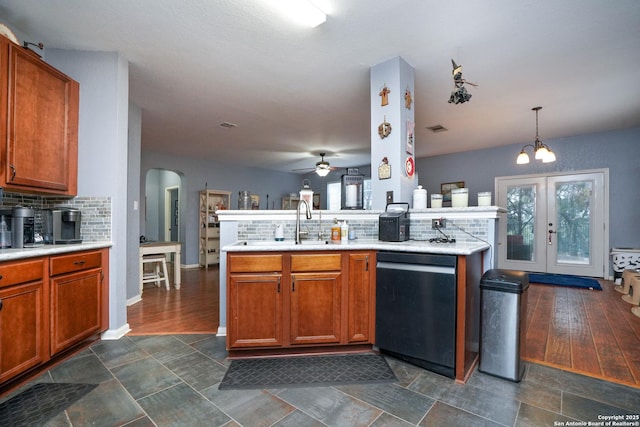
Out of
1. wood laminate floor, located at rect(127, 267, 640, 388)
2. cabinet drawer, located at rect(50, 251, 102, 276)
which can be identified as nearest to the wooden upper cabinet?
cabinet drawer, located at rect(50, 251, 102, 276)

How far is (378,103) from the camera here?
301 centimetres

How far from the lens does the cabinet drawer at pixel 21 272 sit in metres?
1.79

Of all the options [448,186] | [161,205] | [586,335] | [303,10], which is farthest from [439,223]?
[161,205]

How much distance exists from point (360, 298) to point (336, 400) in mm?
746

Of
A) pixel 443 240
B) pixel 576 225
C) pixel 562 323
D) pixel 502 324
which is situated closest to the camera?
pixel 502 324

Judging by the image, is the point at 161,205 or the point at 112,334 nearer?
the point at 112,334

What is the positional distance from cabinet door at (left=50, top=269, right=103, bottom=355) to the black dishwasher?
93.5 inches

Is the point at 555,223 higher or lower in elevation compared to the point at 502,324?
higher

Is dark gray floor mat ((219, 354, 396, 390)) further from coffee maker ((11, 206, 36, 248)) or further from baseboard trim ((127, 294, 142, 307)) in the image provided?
baseboard trim ((127, 294, 142, 307))

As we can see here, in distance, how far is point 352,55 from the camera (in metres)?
2.88

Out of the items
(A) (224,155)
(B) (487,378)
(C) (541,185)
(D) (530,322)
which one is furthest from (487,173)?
(A) (224,155)

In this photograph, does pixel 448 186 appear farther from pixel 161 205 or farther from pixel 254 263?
pixel 161 205

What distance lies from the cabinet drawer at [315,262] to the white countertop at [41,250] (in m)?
1.71

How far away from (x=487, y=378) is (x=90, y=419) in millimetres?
2423
